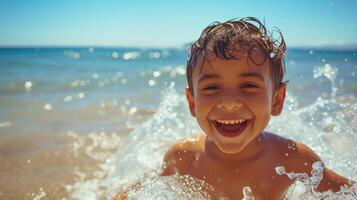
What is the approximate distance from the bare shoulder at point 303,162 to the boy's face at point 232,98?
52cm

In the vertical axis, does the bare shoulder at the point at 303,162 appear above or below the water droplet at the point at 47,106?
above

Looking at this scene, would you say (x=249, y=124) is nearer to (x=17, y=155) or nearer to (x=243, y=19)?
(x=243, y=19)

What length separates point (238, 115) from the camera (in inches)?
83.4

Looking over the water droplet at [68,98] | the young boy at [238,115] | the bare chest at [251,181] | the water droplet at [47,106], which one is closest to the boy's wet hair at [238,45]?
the young boy at [238,115]

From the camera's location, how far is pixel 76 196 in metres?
3.08

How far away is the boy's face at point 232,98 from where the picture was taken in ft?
6.92

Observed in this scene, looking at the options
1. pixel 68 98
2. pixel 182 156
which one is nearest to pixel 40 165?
pixel 182 156

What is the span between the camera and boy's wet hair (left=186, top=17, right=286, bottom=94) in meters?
2.18

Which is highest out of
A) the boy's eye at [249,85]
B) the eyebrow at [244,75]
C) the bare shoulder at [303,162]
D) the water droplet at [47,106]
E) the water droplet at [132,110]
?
the eyebrow at [244,75]

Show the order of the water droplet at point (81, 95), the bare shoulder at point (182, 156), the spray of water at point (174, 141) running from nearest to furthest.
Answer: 1. the spray of water at point (174, 141)
2. the bare shoulder at point (182, 156)
3. the water droplet at point (81, 95)

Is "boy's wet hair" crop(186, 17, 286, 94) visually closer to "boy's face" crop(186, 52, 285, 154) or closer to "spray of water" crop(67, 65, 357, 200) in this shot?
"boy's face" crop(186, 52, 285, 154)

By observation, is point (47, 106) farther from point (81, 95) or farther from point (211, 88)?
point (211, 88)

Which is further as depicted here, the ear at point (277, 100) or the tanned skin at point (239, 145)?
the ear at point (277, 100)

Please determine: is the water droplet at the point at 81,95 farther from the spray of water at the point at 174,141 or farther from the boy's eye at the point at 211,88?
the boy's eye at the point at 211,88
